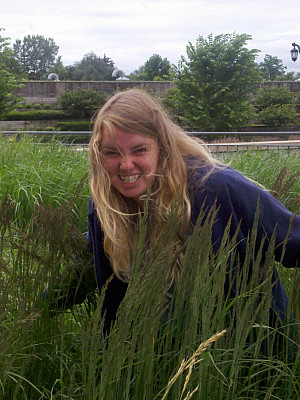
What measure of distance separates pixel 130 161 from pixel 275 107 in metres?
30.1

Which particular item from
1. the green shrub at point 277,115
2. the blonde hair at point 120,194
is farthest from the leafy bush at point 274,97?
the blonde hair at point 120,194

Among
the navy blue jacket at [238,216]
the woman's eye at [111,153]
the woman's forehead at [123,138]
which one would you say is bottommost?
the navy blue jacket at [238,216]

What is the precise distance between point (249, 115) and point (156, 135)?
91.9 ft

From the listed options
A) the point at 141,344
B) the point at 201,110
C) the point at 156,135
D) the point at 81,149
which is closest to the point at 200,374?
the point at 141,344

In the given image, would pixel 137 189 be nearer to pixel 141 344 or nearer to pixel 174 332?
pixel 174 332

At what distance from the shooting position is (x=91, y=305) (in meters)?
2.33

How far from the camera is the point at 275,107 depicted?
102ft

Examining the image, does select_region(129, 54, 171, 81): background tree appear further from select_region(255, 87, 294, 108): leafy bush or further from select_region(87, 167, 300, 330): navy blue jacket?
select_region(87, 167, 300, 330): navy blue jacket

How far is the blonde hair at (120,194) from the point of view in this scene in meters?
1.98

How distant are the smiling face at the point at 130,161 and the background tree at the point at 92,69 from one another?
65.2 meters

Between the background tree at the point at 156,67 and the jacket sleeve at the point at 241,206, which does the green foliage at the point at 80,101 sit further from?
the jacket sleeve at the point at 241,206

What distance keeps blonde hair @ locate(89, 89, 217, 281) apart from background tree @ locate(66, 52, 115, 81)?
214 feet

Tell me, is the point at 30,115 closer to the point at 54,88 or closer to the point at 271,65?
the point at 54,88

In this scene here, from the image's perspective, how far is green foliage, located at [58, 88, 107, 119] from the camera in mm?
31656
